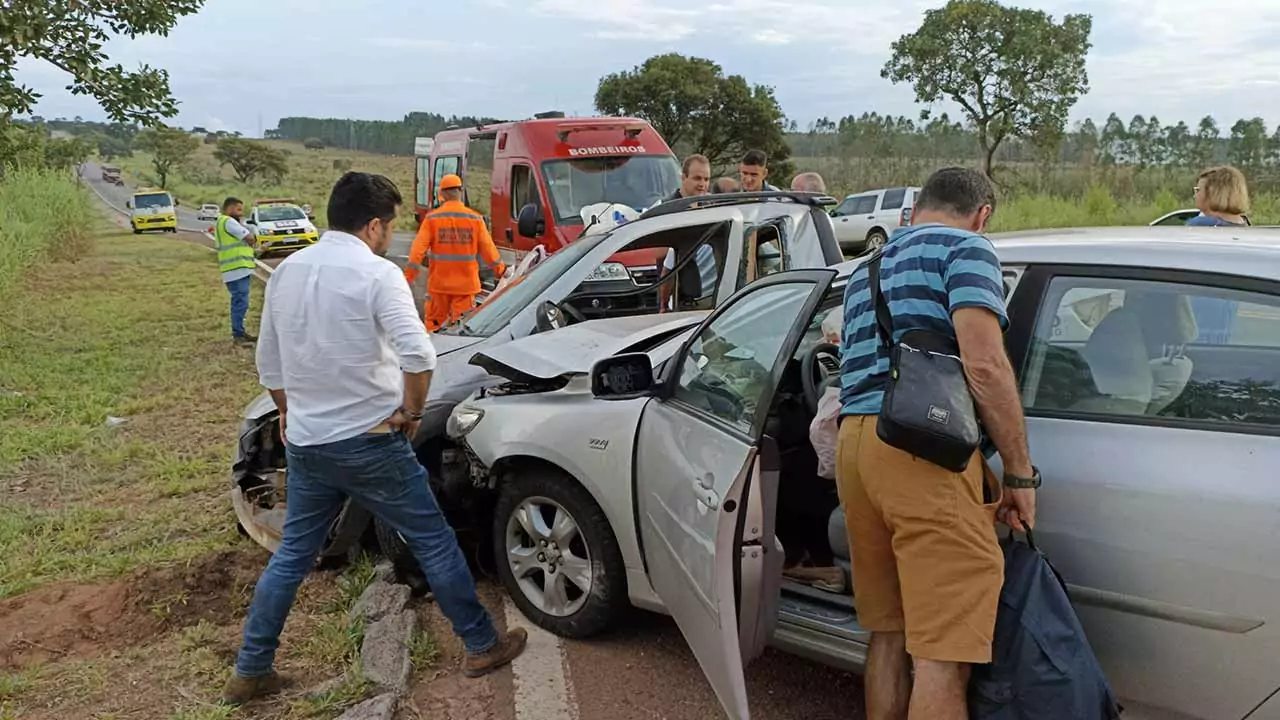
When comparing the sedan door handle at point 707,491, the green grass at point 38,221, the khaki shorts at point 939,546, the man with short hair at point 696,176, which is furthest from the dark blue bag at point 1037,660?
the green grass at point 38,221

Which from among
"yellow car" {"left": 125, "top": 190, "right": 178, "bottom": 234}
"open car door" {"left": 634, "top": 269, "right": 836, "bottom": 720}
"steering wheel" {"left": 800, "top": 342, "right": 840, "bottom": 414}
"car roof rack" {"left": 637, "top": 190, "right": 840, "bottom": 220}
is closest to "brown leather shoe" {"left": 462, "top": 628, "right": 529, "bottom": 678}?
"open car door" {"left": 634, "top": 269, "right": 836, "bottom": 720}

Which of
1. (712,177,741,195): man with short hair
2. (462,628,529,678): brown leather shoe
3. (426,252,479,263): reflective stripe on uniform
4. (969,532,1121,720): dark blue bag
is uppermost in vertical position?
(712,177,741,195): man with short hair

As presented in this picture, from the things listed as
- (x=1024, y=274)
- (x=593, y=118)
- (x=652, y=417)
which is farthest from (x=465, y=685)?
(x=593, y=118)

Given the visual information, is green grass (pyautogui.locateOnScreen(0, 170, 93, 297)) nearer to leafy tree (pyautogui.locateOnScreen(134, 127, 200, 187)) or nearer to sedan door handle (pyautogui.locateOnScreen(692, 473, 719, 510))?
sedan door handle (pyautogui.locateOnScreen(692, 473, 719, 510))

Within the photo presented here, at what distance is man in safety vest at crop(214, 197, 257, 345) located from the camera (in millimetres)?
10820

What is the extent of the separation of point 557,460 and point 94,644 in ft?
7.11

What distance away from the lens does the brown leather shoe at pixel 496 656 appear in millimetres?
3408

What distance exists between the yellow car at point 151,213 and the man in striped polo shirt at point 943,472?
133ft

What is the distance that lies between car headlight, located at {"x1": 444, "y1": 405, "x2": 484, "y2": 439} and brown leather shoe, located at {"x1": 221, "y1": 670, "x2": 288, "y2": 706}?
3.72ft

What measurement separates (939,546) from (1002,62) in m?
22.4

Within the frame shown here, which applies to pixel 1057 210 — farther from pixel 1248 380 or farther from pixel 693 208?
pixel 1248 380

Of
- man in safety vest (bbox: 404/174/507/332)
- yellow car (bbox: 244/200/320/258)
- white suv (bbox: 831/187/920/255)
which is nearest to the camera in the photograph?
man in safety vest (bbox: 404/174/507/332)

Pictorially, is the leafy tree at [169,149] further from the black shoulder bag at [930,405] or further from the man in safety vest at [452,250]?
the black shoulder bag at [930,405]

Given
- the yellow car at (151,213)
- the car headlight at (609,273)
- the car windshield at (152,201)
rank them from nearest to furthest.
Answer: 1. the car headlight at (609,273)
2. the yellow car at (151,213)
3. the car windshield at (152,201)
